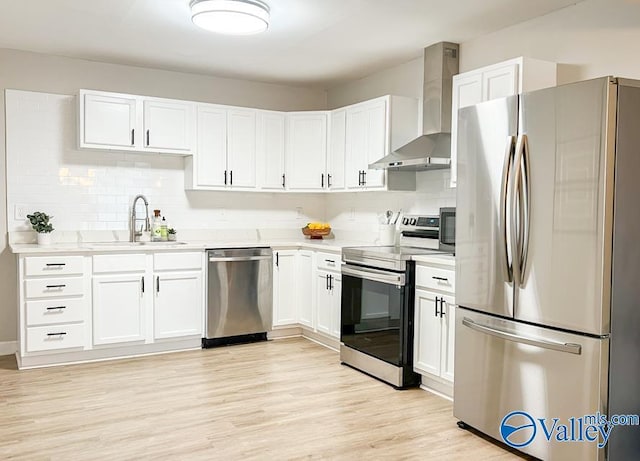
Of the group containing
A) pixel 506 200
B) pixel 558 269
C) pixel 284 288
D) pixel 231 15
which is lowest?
pixel 284 288

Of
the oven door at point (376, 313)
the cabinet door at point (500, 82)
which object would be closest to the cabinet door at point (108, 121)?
the oven door at point (376, 313)

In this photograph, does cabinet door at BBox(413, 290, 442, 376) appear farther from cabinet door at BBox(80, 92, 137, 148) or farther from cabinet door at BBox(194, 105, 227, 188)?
cabinet door at BBox(80, 92, 137, 148)

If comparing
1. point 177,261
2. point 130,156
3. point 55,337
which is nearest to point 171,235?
point 177,261

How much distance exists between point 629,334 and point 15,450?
3094 mm

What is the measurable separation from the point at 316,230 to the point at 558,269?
11.0ft

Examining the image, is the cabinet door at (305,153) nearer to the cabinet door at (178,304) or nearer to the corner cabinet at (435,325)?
the cabinet door at (178,304)

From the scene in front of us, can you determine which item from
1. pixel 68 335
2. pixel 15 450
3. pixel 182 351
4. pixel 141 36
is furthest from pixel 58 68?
pixel 15 450

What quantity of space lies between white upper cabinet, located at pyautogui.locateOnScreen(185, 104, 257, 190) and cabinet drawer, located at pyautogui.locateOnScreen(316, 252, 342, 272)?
3.47 ft

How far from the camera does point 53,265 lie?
4352mm

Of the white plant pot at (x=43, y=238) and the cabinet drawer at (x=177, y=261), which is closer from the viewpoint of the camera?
the white plant pot at (x=43, y=238)

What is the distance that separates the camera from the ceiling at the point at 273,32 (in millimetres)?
3650

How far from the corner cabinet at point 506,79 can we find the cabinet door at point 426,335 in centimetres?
102

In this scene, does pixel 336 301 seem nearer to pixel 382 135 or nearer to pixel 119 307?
pixel 382 135

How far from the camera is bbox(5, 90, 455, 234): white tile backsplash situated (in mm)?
4773
